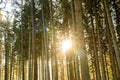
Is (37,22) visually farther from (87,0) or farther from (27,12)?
(87,0)

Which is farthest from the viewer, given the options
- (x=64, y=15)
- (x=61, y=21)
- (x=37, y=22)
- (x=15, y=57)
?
(x=15, y=57)

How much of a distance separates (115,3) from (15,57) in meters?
12.4

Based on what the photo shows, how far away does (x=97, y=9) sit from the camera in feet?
35.7

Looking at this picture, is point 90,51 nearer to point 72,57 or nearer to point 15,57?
point 72,57

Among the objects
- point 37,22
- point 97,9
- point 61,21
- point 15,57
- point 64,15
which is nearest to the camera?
point 97,9

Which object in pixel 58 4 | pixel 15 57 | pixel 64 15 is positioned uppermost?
pixel 58 4

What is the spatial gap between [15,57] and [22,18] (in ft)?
22.8

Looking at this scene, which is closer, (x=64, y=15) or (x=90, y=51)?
(x=64, y=15)

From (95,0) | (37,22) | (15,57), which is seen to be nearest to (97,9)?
(95,0)

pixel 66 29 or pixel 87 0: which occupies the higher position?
pixel 87 0

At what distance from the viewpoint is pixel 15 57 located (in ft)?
63.5

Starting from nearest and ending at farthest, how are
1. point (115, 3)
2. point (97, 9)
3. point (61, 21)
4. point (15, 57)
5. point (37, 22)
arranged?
point (115, 3) < point (97, 9) < point (61, 21) < point (37, 22) < point (15, 57)

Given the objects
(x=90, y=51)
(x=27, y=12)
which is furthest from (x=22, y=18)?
(x=90, y=51)

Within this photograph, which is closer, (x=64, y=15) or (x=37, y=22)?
(x=64, y=15)
